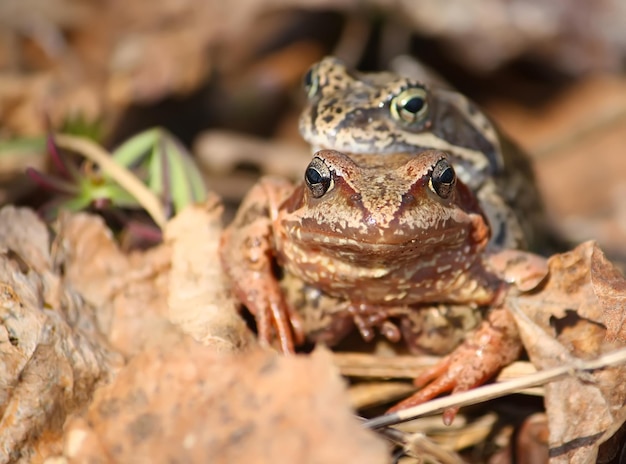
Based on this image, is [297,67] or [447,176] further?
[297,67]

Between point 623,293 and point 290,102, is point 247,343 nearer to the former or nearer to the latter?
point 623,293

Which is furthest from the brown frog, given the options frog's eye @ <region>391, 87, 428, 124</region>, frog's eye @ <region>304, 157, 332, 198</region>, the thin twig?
the thin twig

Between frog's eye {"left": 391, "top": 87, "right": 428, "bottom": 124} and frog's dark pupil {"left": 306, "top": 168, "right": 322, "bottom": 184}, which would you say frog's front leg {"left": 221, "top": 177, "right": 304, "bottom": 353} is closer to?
frog's dark pupil {"left": 306, "top": 168, "right": 322, "bottom": 184}

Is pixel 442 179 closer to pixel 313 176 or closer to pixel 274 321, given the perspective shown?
pixel 313 176

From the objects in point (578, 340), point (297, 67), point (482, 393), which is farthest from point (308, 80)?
point (297, 67)

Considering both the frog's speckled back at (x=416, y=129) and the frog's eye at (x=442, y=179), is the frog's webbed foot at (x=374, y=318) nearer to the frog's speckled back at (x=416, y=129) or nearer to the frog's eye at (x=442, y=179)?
the frog's eye at (x=442, y=179)

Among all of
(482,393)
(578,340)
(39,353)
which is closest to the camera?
(482,393)
